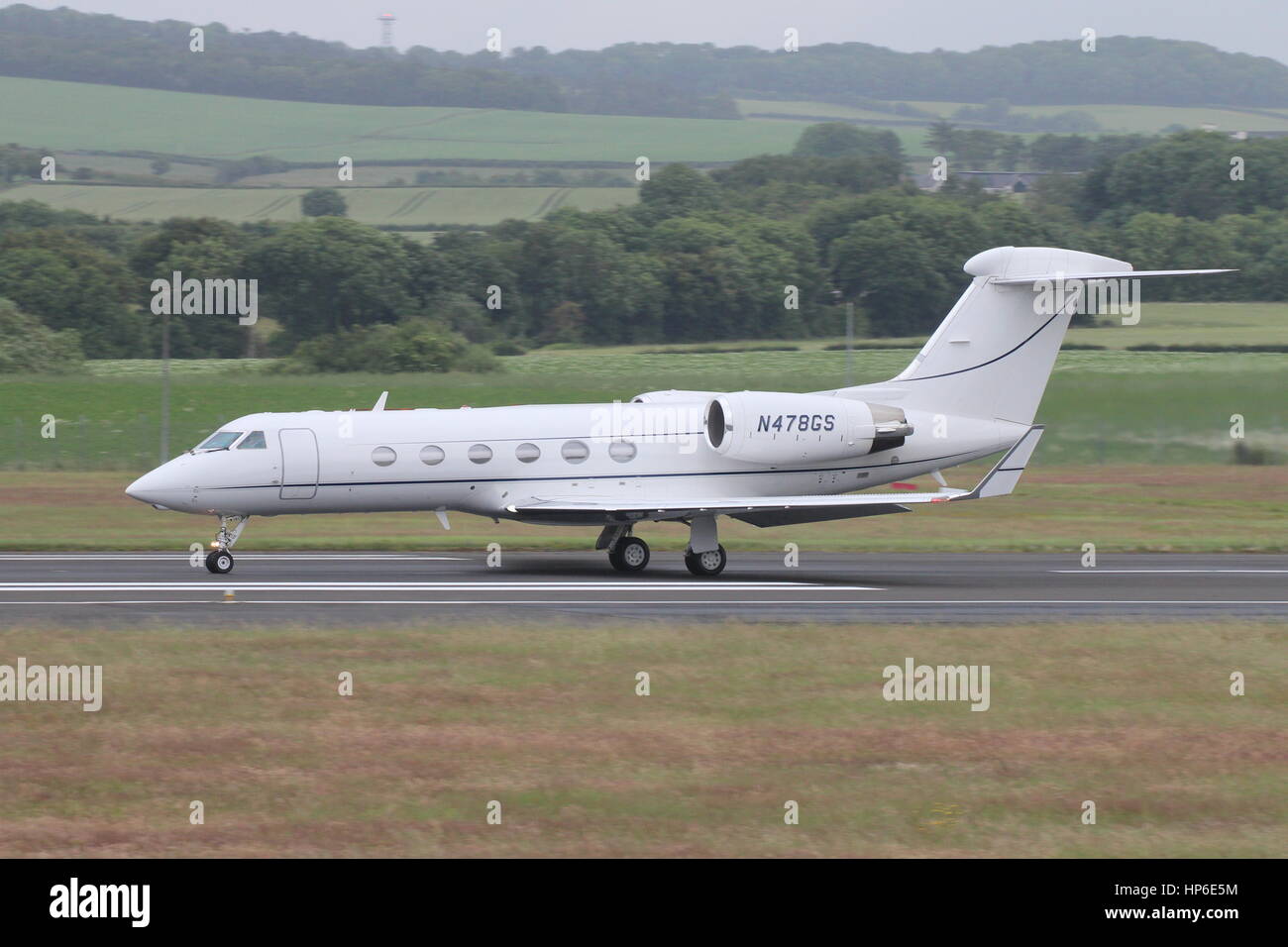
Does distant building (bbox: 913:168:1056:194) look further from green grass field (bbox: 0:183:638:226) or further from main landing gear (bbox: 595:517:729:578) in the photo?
main landing gear (bbox: 595:517:729:578)

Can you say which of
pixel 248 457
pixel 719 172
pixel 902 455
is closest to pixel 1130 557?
pixel 902 455

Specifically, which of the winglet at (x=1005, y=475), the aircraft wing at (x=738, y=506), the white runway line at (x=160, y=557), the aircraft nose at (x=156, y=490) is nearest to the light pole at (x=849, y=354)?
the aircraft wing at (x=738, y=506)

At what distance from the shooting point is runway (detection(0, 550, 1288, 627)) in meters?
19.9

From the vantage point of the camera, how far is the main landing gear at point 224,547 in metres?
23.9

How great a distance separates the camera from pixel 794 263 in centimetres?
6894

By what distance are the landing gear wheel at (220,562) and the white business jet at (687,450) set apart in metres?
0.03

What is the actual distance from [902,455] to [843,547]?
3.96 m

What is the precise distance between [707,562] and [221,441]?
307 inches

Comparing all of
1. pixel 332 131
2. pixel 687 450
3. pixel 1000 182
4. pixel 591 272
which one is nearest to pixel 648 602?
pixel 687 450

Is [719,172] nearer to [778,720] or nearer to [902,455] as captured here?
[902,455]

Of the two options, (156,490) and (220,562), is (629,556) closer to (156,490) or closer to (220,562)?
(220,562)

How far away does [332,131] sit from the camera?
524ft

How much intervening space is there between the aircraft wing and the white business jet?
3 centimetres

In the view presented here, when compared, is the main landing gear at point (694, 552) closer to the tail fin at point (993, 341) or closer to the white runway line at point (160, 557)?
the white runway line at point (160, 557)
